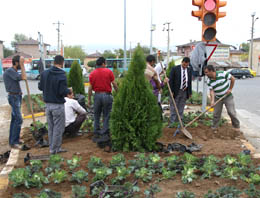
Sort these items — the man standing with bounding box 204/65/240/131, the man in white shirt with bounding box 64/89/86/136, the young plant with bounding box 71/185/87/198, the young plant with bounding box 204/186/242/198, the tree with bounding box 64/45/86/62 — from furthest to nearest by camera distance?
the tree with bounding box 64/45/86/62
the man standing with bounding box 204/65/240/131
the man in white shirt with bounding box 64/89/86/136
the young plant with bounding box 71/185/87/198
the young plant with bounding box 204/186/242/198

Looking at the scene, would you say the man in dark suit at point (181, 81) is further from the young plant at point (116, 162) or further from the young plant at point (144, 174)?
the young plant at point (144, 174)

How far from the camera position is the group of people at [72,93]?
5039 millimetres

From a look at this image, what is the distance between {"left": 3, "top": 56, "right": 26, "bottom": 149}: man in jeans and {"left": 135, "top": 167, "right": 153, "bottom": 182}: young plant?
10.4 ft

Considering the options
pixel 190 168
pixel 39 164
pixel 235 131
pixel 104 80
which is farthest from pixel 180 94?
pixel 39 164

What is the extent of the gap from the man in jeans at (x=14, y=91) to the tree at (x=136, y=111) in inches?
91.5

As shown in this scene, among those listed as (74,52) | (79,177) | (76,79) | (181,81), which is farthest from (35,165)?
(74,52)

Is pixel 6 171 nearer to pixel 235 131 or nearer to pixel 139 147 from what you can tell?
pixel 139 147

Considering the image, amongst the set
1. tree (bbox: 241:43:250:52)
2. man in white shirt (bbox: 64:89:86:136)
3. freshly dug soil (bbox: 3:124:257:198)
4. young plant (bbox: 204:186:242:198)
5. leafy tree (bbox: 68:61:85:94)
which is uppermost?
tree (bbox: 241:43:250:52)

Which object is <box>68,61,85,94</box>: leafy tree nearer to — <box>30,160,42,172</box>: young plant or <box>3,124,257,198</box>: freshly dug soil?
<box>3,124,257,198</box>: freshly dug soil

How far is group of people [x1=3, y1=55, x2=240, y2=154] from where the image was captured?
16.5ft

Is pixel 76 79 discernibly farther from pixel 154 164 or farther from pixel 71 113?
pixel 154 164

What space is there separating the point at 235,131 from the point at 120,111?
11.0 ft

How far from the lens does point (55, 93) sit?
4.99 metres

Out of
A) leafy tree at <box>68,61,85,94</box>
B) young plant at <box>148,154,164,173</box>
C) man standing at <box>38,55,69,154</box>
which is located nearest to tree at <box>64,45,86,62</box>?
leafy tree at <box>68,61,85,94</box>
